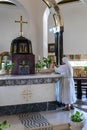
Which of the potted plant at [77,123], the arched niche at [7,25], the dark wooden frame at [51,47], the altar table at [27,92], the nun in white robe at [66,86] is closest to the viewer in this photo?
the potted plant at [77,123]

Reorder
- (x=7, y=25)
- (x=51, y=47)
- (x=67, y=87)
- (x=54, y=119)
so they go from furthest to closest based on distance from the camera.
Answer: (x=51, y=47), (x=7, y=25), (x=67, y=87), (x=54, y=119)

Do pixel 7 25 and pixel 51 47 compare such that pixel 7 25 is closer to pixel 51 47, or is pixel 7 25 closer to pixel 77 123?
Answer: pixel 51 47

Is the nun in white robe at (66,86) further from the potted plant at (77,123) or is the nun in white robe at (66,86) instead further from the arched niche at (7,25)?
the arched niche at (7,25)

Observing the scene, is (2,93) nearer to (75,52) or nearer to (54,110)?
(54,110)

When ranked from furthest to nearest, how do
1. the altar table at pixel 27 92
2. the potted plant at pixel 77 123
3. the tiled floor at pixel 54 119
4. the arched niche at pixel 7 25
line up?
1. the arched niche at pixel 7 25
2. the altar table at pixel 27 92
3. the tiled floor at pixel 54 119
4. the potted plant at pixel 77 123

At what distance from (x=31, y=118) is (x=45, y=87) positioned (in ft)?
3.39

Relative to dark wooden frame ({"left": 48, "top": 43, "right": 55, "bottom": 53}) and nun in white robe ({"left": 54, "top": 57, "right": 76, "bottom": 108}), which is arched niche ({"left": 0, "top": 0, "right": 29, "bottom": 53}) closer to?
dark wooden frame ({"left": 48, "top": 43, "right": 55, "bottom": 53})

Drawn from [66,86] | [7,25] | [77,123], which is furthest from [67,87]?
[7,25]

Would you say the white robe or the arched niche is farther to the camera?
the arched niche

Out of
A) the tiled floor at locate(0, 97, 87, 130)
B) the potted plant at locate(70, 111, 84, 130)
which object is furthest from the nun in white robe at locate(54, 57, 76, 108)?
the potted plant at locate(70, 111, 84, 130)

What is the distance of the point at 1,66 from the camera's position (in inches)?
241

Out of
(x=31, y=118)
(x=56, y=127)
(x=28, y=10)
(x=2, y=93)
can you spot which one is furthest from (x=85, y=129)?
(x=28, y=10)

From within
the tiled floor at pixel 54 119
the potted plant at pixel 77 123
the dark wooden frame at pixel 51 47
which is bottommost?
the tiled floor at pixel 54 119

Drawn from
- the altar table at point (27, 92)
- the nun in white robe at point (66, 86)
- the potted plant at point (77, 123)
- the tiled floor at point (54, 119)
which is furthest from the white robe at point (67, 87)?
the potted plant at point (77, 123)
